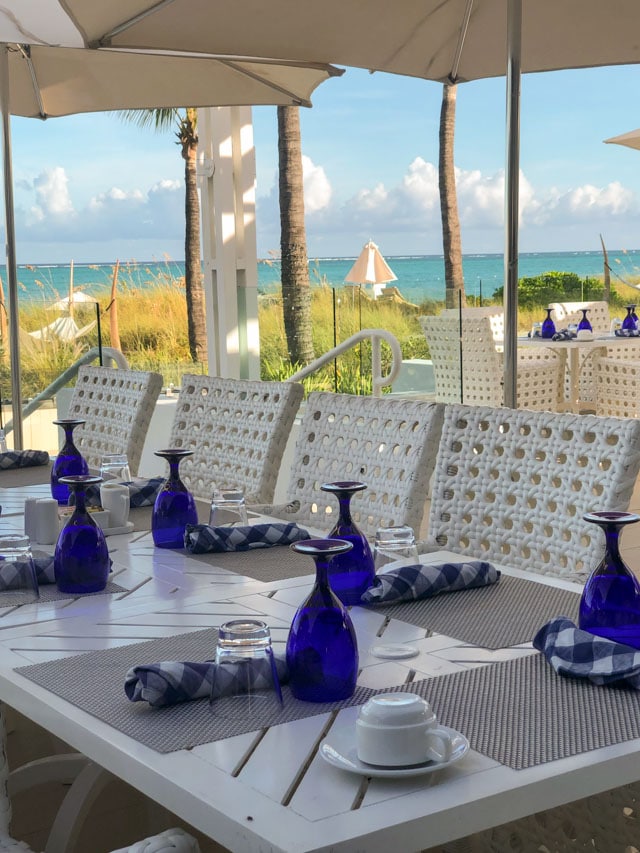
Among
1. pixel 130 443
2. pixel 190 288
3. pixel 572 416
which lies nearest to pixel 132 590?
pixel 572 416

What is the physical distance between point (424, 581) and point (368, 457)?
37.6 inches

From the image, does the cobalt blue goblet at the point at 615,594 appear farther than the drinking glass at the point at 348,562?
No

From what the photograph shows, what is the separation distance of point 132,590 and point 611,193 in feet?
110

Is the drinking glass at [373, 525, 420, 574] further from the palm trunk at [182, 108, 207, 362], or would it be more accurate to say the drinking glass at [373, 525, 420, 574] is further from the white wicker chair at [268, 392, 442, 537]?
the palm trunk at [182, 108, 207, 362]

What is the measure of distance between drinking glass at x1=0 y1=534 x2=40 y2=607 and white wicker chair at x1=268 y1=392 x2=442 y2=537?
33.9 inches

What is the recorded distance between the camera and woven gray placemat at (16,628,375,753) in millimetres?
1305

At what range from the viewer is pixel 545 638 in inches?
60.7

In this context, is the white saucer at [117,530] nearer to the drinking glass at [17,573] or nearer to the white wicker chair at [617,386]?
the drinking glass at [17,573]

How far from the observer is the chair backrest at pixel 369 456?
2.65 meters

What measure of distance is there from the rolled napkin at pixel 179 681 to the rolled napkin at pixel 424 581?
0.45m

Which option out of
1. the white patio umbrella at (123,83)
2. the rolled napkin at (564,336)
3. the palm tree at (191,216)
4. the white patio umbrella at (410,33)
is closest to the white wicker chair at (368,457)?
the white patio umbrella at (410,33)

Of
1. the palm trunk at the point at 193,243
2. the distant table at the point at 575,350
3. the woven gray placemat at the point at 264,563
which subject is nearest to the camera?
the woven gray placemat at the point at 264,563

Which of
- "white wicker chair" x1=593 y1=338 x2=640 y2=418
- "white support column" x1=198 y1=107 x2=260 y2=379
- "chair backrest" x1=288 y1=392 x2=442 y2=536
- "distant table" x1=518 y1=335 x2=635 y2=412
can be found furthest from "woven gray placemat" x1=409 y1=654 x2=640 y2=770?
"white wicker chair" x1=593 y1=338 x2=640 y2=418

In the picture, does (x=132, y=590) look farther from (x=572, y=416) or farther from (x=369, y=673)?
(x=572, y=416)
